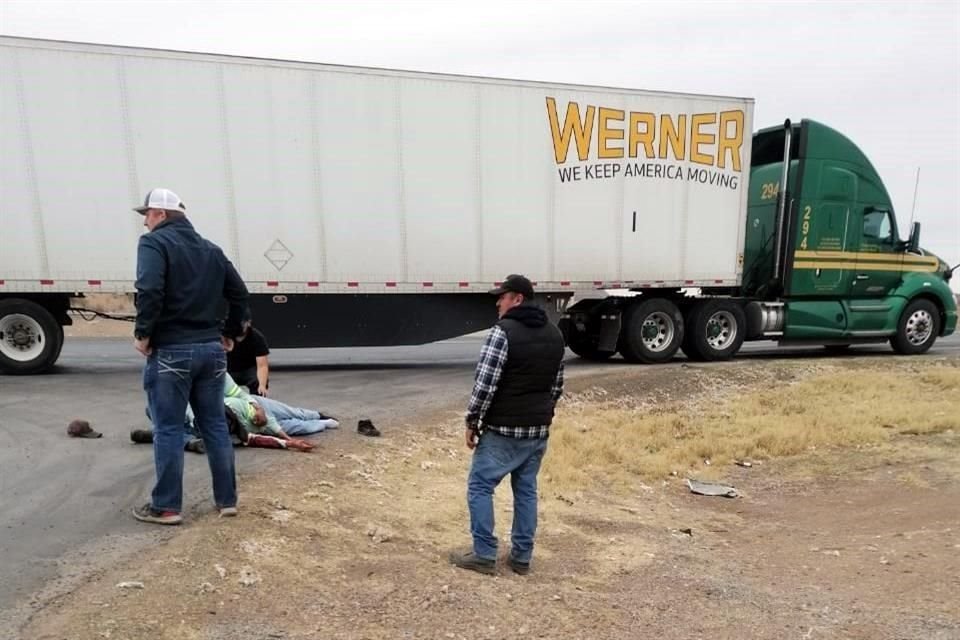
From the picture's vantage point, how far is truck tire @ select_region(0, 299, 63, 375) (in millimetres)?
9352

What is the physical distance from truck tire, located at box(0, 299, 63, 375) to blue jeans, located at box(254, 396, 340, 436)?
16.2 ft

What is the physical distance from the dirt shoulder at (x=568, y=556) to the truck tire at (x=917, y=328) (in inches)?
253

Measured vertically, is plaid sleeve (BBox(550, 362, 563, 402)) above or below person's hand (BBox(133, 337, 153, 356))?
below

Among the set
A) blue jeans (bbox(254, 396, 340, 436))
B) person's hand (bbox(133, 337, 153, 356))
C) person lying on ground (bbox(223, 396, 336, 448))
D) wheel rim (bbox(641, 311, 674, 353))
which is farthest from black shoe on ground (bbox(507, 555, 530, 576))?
wheel rim (bbox(641, 311, 674, 353))

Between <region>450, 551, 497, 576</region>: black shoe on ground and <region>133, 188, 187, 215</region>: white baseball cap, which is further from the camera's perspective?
<region>450, 551, 497, 576</region>: black shoe on ground

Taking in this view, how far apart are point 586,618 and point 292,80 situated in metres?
8.38

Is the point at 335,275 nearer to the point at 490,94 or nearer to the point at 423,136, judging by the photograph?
the point at 423,136

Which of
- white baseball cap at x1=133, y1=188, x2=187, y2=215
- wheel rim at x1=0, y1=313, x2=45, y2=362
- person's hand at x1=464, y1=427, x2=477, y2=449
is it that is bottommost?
wheel rim at x1=0, y1=313, x2=45, y2=362

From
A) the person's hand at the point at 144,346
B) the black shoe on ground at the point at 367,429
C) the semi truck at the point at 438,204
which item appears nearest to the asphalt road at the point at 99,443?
the black shoe on ground at the point at 367,429

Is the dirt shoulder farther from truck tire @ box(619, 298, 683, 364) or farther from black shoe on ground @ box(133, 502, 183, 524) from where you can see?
truck tire @ box(619, 298, 683, 364)

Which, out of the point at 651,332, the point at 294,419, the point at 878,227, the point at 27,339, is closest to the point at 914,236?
the point at 878,227

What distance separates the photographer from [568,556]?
4.61m

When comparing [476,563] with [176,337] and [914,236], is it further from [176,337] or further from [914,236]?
[914,236]

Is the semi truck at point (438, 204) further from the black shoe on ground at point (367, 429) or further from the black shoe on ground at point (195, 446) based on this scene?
the black shoe on ground at point (195, 446)
